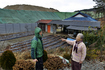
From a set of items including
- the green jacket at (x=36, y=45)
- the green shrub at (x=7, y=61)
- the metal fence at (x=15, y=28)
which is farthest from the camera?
the metal fence at (x=15, y=28)

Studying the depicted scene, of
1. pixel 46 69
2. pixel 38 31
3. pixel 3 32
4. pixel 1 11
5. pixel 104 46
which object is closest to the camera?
pixel 38 31

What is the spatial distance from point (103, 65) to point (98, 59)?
0.59 meters

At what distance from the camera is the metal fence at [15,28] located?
18675 mm

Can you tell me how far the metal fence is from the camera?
735 inches

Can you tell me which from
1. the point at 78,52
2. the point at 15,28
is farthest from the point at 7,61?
the point at 15,28

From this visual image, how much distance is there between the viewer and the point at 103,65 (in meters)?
5.18

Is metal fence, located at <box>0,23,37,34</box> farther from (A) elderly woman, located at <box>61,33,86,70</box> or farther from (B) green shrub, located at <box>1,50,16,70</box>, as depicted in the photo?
(A) elderly woman, located at <box>61,33,86,70</box>

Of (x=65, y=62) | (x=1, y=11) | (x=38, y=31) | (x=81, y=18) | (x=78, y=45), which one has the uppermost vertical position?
(x=1, y=11)

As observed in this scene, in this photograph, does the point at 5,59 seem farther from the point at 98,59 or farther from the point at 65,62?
the point at 98,59

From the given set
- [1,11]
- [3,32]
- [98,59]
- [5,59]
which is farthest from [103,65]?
[1,11]

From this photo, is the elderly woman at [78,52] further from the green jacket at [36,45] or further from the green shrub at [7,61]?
the green shrub at [7,61]

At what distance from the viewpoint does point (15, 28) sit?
20.7m

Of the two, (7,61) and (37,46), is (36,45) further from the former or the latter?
(7,61)

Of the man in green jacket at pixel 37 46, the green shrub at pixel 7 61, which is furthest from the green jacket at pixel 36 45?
the green shrub at pixel 7 61
